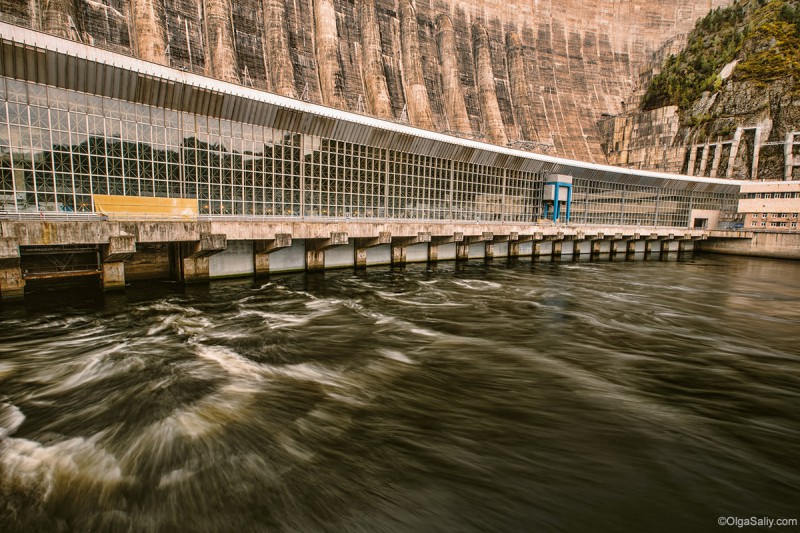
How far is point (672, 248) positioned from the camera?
45.9 meters

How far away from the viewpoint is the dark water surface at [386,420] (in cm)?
502

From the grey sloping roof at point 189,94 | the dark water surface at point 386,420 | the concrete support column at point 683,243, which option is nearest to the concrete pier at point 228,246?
the dark water surface at point 386,420

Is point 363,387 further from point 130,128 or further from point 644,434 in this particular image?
point 130,128

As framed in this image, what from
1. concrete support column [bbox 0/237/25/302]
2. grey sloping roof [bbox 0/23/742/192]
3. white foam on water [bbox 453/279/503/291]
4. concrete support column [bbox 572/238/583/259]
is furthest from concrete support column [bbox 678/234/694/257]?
concrete support column [bbox 0/237/25/302]

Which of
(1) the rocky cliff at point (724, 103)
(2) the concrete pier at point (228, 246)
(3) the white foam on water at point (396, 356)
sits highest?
(1) the rocky cliff at point (724, 103)

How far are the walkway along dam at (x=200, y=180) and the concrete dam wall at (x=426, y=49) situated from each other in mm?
3835

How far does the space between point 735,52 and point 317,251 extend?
71.9 meters

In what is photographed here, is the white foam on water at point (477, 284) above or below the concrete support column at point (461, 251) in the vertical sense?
below

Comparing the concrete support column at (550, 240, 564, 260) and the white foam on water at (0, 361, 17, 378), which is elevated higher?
the concrete support column at (550, 240, 564, 260)

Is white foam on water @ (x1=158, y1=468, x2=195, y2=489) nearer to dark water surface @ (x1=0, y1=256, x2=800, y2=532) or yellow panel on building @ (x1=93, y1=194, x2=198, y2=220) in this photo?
dark water surface @ (x1=0, y1=256, x2=800, y2=532)

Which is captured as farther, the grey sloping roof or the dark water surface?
the grey sloping roof

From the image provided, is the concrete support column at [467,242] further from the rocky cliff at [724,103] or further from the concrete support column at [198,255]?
the rocky cliff at [724,103]

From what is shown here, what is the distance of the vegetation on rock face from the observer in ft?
179

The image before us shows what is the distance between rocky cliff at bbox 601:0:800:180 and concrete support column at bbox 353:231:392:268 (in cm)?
5519
